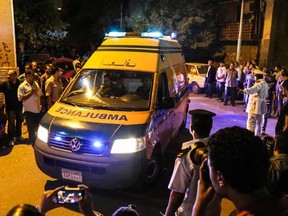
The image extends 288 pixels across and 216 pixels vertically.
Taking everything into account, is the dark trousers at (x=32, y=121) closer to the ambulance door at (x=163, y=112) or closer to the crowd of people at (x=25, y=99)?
the crowd of people at (x=25, y=99)

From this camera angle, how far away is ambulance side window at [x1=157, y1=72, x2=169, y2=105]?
Answer: 5812 millimetres

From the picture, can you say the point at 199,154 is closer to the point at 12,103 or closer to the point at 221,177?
the point at 221,177

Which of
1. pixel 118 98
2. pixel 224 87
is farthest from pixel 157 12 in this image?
pixel 118 98

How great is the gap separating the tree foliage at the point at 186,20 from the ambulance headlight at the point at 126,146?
17509 millimetres

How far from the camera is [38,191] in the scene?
17.8 feet

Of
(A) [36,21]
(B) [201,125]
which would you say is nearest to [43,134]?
(B) [201,125]

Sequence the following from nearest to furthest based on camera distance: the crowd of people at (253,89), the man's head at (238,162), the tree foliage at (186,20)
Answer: the man's head at (238,162)
the crowd of people at (253,89)
the tree foliage at (186,20)

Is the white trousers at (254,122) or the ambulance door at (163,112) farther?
the white trousers at (254,122)

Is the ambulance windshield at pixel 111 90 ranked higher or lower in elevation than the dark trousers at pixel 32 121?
higher

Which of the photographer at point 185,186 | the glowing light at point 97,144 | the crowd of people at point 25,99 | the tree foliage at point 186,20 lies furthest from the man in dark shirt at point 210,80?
the photographer at point 185,186

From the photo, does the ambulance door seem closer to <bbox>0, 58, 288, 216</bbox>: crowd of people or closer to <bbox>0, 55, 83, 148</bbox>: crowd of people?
<bbox>0, 58, 288, 216</bbox>: crowd of people

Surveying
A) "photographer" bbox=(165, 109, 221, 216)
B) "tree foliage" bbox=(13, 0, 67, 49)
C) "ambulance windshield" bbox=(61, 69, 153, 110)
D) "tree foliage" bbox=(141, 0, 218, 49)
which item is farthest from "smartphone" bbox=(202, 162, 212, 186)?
"tree foliage" bbox=(141, 0, 218, 49)

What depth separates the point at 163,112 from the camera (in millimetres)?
5891

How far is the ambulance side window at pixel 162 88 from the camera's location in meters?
5.81
